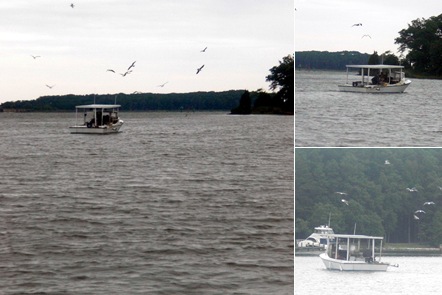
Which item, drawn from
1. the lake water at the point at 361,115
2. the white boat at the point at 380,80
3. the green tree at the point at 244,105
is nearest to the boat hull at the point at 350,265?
the lake water at the point at 361,115

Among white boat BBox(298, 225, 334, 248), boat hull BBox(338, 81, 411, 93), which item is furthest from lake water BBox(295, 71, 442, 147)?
white boat BBox(298, 225, 334, 248)

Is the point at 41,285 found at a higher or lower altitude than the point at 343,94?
lower

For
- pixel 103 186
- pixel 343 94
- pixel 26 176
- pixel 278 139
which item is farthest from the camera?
pixel 278 139

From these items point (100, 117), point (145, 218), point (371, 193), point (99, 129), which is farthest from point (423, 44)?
point (99, 129)

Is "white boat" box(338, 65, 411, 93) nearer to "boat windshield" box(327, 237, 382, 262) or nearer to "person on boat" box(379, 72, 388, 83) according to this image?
"person on boat" box(379, 72, 388, 83)

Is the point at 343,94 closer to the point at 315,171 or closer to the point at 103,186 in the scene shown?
the point at 315,171

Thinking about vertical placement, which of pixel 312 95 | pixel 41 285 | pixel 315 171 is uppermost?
pixel 312 95

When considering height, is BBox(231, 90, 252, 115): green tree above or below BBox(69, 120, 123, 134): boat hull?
above

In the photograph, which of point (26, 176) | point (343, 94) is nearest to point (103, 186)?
point (26, 176)

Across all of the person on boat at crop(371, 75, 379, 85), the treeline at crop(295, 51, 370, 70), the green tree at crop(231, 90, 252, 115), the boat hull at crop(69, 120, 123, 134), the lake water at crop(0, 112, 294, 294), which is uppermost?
the treeline at crop(295, 51, 370, 70)
